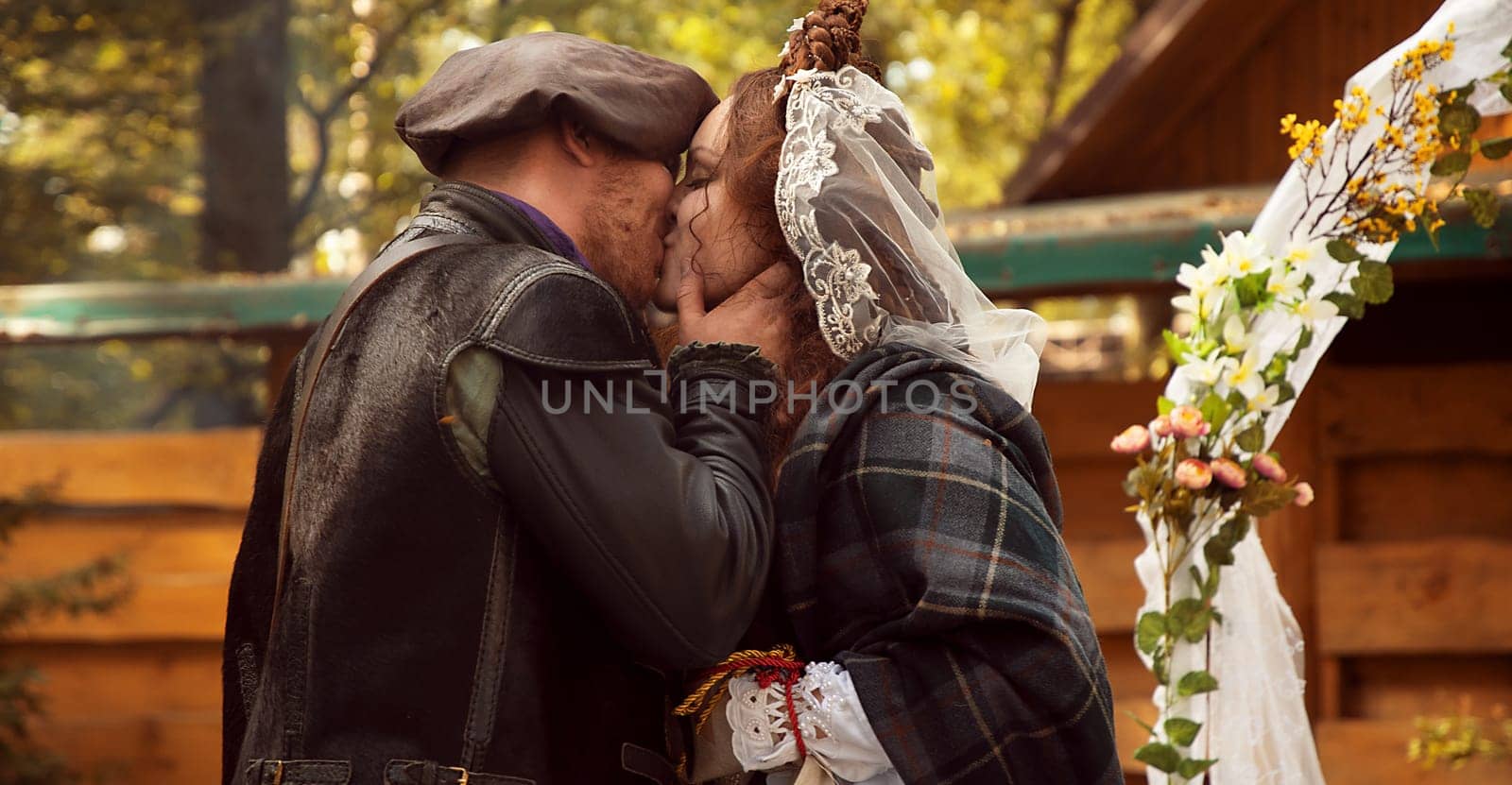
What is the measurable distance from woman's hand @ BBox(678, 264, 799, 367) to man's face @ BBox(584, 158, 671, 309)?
69 millimetres

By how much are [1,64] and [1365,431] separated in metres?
6.12

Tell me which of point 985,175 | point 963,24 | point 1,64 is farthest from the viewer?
point 985,175

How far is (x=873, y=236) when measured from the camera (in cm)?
215

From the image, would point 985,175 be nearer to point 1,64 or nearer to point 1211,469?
point 1,64

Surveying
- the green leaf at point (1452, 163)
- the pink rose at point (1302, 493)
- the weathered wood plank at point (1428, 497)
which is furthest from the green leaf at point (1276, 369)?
the weathered wood plank at point (1428, 497)

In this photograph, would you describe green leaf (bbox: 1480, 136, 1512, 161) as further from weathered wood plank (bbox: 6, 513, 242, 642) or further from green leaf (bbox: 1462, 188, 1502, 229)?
weathered wood plank (bbox: 6, 513, 242, 642)

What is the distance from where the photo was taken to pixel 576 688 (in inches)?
74.3

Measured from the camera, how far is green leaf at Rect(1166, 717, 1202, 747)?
3.04 m

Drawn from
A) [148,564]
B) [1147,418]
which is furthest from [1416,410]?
[148,564]

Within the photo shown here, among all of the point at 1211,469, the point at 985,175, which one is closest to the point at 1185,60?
the point at 1211,469

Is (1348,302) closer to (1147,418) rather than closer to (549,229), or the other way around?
(549,229)

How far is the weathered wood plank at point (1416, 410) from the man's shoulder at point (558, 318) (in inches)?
142

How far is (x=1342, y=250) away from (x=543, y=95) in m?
1.83

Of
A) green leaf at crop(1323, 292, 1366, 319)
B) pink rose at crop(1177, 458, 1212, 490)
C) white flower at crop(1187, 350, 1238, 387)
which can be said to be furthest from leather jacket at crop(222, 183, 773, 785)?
green leaf at crop(1323, 292, 1366, 319)
